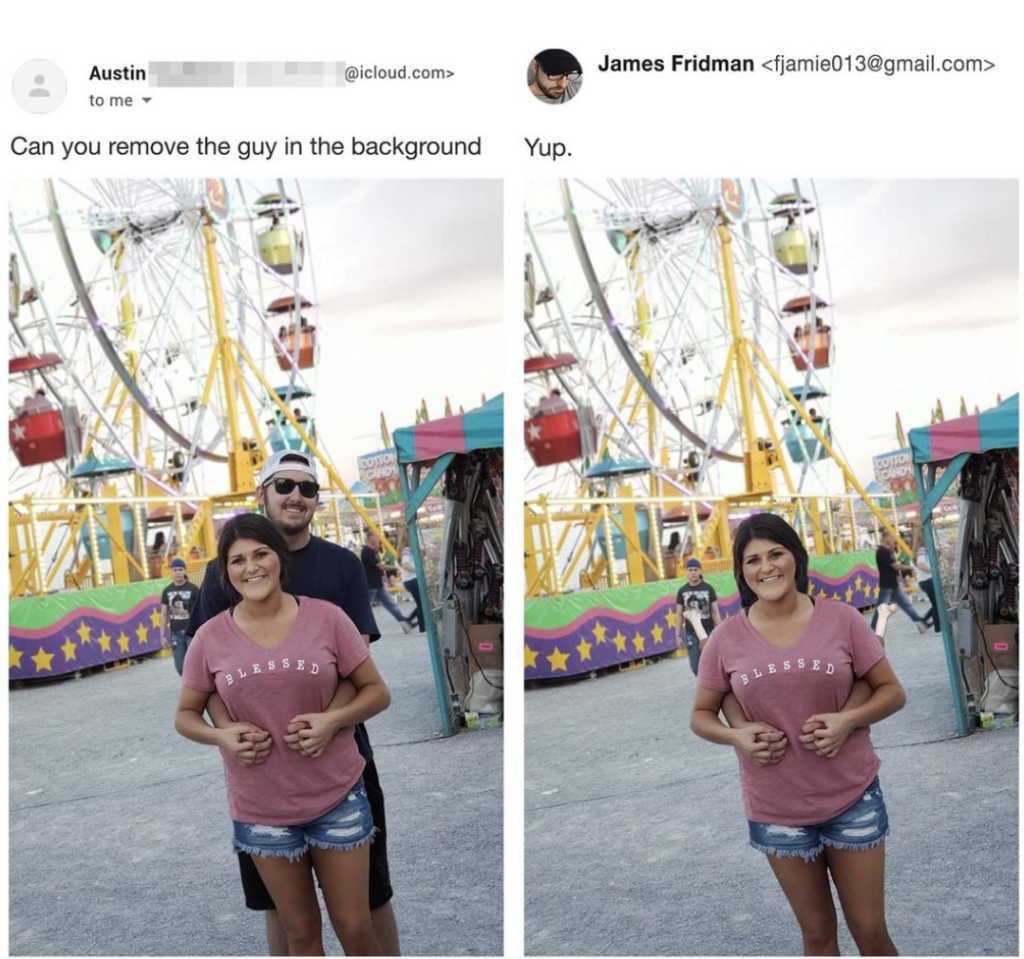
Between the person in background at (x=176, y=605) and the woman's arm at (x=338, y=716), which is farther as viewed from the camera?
the person in background at (x=176, y=605)

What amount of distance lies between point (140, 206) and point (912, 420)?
2.88 meters

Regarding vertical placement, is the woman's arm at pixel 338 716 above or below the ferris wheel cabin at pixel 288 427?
below

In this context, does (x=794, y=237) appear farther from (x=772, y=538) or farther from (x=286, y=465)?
(x=286, y=465)

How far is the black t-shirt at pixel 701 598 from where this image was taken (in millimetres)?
3521

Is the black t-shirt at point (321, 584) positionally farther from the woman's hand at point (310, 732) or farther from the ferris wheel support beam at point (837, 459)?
the ferris wheel support beam at point (837, 459)

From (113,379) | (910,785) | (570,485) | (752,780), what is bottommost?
(910,785)

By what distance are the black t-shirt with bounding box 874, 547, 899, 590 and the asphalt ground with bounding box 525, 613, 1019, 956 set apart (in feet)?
0.45

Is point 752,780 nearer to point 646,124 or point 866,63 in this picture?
point 646,124

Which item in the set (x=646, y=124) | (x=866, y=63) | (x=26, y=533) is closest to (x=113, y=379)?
(x=26, y=533)

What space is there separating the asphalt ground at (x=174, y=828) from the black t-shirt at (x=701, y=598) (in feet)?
2.75

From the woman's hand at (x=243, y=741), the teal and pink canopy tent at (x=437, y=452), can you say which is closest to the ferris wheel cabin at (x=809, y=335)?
the teal and pink canopy tent at (x=437, y=452)

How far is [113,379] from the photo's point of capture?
452cm

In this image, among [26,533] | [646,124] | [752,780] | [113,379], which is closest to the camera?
[752,780]

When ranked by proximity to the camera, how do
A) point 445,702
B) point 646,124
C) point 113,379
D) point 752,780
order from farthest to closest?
point 113,379, point 445,702, point 646,124, point 752,780
